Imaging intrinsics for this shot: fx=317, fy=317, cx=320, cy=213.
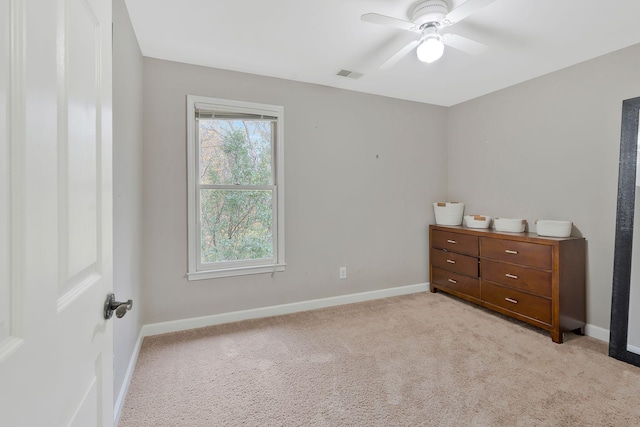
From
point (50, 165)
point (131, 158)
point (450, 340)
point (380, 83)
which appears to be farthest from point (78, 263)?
point (380, 83)

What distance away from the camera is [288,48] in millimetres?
2564

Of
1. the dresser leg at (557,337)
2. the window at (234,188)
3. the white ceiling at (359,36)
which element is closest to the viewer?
the white ceiling at (359,36)

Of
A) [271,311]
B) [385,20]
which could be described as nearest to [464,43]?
[385,20]

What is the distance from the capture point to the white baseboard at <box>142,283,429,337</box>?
280 cm

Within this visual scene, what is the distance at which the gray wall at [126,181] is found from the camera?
175cm

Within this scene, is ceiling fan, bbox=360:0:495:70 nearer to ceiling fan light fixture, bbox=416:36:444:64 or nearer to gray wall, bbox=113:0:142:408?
ceiling fan light fixture, bbox=416:36:444:64

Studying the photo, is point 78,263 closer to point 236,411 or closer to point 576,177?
point 236,411

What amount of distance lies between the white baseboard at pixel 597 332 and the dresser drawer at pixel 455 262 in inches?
38.1

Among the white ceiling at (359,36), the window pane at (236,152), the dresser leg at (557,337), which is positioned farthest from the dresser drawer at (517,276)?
the window pane at (236,152)

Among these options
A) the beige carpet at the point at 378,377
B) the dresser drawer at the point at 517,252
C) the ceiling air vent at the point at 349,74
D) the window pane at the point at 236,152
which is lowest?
the beige carpet at the point at 378,377

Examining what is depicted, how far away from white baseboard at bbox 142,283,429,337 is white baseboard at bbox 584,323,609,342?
5.22ft

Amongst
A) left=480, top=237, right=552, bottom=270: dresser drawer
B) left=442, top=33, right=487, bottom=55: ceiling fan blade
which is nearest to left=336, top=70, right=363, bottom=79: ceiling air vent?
left=442, top=33, right=487, bottom=55: ceiling fan blade

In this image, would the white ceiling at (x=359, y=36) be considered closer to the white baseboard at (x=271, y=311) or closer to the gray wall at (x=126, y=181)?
the gray wall at (x=126, y=181)

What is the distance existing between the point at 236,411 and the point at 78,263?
4.80 feet
